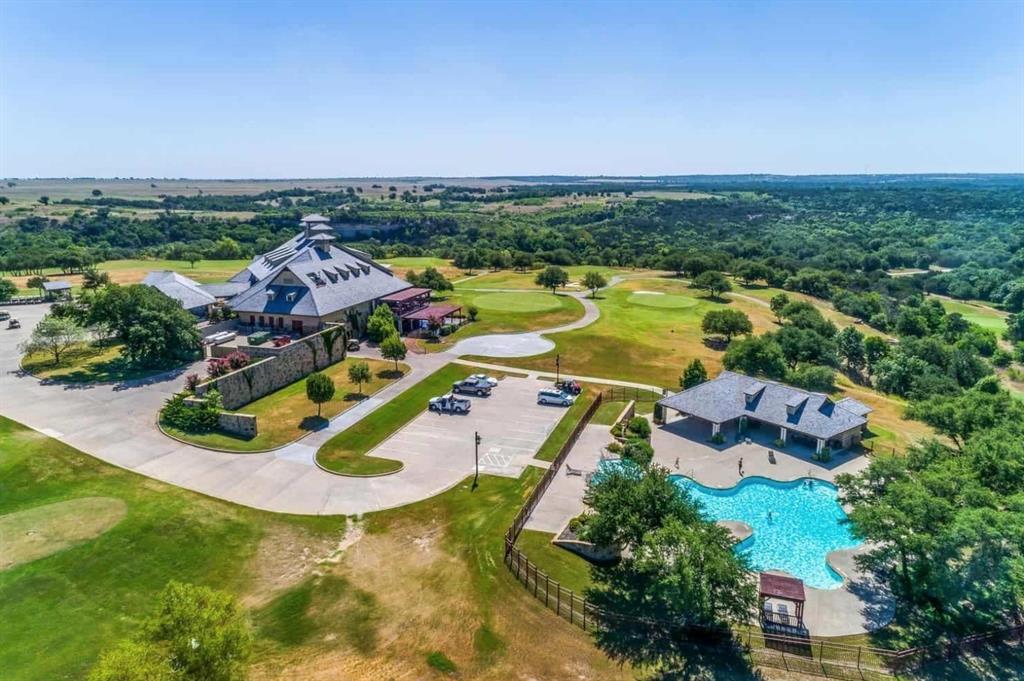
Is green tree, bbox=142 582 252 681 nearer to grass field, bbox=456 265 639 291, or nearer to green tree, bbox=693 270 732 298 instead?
grass field, bbox=456 265 639 291

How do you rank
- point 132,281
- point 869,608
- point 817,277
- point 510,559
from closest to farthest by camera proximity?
point 869,608
point 510,559
point 132,281
point 817,277

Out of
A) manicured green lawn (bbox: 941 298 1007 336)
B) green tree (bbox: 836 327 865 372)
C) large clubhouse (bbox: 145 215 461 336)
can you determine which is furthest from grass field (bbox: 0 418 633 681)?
manicured green lawn (bbox: 941 298 1007 336)

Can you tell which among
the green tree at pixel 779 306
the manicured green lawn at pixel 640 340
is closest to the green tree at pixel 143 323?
the manicured green lawn at pixel 640 340

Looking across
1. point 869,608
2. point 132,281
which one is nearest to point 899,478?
point 869,608

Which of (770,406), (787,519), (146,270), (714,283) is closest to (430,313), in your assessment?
(770,406)

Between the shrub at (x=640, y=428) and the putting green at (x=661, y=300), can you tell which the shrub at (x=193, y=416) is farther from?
the putting green at (x=661, y=300)

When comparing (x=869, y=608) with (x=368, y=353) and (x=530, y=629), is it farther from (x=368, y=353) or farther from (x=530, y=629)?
(x=368, y=353)
